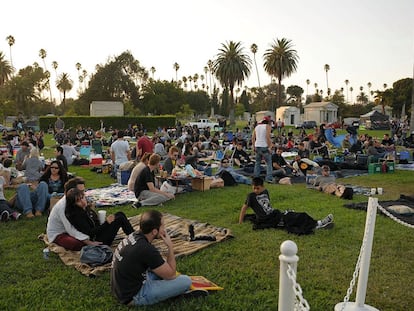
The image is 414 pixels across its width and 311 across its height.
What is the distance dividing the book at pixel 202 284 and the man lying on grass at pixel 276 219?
224 centimetres

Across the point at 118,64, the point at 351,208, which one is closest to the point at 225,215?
the point at 351,208

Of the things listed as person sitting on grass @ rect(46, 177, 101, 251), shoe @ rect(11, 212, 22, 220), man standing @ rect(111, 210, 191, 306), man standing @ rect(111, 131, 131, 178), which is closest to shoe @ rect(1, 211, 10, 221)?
shoe @ rect(11, 212, 22, 220)

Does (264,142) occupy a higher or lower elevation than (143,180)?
higher

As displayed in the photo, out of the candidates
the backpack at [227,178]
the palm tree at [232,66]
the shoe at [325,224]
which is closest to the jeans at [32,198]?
the backpack at [227,178]

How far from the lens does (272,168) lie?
12227 millimetres

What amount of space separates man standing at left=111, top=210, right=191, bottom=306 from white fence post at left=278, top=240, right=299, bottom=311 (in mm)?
1409

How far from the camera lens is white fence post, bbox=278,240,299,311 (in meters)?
2.91

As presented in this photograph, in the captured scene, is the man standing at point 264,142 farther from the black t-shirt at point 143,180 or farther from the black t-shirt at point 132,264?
the black t-shirt at point 132,264

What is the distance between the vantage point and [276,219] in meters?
6.84

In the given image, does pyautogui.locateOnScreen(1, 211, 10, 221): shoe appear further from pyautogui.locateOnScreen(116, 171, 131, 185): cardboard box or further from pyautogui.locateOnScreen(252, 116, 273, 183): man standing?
pyautogui.locateOnScreen(252, 116, 273, 183): man standing

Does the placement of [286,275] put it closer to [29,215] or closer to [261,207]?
[261,207]

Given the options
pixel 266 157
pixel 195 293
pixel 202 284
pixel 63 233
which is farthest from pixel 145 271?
pixel 266 157

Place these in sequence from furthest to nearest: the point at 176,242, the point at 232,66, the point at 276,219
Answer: the point at 232,66 < the point at 276,219 < the point at 176,242

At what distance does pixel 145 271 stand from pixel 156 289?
22 centimetres
